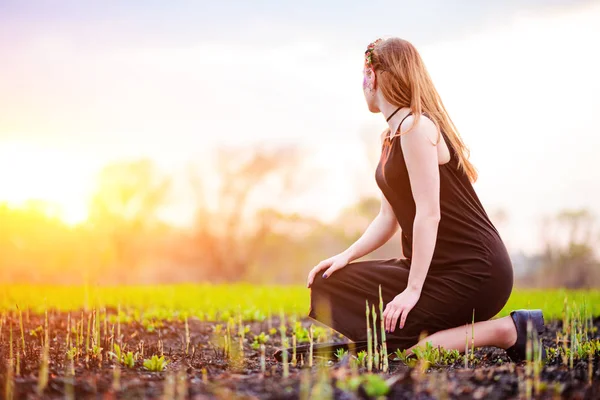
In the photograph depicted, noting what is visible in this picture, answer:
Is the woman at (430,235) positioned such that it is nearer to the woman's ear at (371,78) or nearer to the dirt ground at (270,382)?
the woman's ear at (371,78)

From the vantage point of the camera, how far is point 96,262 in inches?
928

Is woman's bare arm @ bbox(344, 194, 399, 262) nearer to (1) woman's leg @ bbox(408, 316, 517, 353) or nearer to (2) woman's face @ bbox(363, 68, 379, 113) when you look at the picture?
(2) woman's face @ bbox(363, 68, 379, 113)

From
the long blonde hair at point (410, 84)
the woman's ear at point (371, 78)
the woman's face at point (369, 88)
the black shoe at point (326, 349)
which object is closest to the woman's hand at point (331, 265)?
the black shoe at point (326, 349)

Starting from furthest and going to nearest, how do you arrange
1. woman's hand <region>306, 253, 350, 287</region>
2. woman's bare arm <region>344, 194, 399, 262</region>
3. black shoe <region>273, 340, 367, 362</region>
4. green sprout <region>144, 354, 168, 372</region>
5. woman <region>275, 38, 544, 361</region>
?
1. woman's bare arm <region>344, 194, 399, 262</region>
2. woman's hand <region>306, 253, 350, 287</region>
3. black shoe <region>273, 340, 367, 362</region>
4. woman <region>275, 38, 544, 361</region>
5. green sprout <region>144, 354, 168, 372</region>

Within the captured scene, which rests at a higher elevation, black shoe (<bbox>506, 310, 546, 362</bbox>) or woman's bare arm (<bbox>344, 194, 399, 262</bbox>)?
woman's bare arm (<bbox>344, 194, 399, 262</bbox>)

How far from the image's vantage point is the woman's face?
3715mm

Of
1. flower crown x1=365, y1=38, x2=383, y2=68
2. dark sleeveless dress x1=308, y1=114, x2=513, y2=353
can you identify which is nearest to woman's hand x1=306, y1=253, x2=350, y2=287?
dark sleeveless dress x1=308, y1=114, x2=513, y2=353

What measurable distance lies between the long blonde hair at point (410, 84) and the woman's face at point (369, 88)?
2.0 inches

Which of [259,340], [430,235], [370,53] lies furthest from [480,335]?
[259,340]

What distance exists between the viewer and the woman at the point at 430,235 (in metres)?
3.40

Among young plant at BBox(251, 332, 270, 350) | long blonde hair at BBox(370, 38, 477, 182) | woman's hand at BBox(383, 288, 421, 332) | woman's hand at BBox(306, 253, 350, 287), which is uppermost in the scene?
long blonde hair at BBox(370, 38, 477, 182)

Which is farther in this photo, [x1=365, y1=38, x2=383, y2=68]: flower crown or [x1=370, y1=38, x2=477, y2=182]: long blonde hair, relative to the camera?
[x1=365, y1=38, x2=383, y2=68]: flower crown

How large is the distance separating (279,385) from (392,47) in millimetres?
2201

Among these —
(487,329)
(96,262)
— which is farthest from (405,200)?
(96,262)
